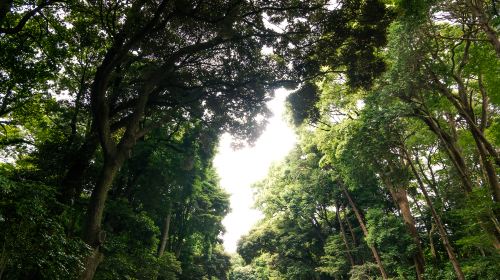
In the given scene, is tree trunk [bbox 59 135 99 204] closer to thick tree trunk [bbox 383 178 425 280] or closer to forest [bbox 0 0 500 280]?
forest [bbox 0 0 500 280]

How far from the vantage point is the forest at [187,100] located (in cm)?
718

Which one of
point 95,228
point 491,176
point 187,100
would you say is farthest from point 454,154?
point 95,228

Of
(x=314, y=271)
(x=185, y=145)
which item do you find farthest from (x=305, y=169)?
(x=185, y=145)

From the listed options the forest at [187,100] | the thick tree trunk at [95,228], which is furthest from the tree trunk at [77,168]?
the thick tree trunk at [95,228]

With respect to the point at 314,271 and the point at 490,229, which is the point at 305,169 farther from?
the point at 490,229

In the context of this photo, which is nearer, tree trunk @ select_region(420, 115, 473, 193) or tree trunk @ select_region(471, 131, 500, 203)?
tree trunk @ select_region(471, 131, 500, 203)

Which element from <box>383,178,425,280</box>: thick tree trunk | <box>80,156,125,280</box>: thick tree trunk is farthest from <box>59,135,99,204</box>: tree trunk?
<box>383,178,425,280</box>: thick tree trunk

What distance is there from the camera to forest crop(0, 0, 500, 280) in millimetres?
7180

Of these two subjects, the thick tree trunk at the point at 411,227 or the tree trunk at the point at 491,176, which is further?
the thick tree trunk at the point at 411,227

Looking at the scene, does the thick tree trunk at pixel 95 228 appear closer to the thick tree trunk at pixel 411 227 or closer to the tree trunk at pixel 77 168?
the tree trunk at pixel 77 168

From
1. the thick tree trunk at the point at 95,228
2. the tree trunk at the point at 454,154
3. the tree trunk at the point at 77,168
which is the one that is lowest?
the thick tree trunk at the point at 95,228

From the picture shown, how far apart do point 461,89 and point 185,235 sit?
16.3m

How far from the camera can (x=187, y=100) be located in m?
9.94

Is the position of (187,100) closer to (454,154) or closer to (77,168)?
(77,168)
